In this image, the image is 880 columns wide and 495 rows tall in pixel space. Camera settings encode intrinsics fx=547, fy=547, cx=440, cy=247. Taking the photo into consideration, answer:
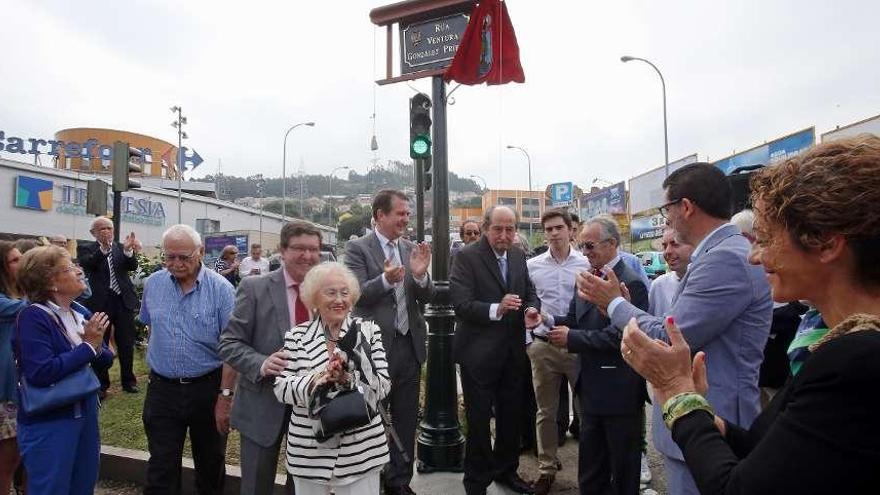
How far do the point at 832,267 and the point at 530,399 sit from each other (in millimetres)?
4566

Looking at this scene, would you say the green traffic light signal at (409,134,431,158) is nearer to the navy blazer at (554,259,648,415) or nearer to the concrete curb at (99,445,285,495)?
the navy blazer at (554,259,648,415)

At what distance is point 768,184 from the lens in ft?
4.84

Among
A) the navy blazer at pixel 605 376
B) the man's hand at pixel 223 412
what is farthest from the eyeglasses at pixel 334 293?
the navy blazer at pixel 605 376

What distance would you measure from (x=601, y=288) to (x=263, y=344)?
211 centimetres

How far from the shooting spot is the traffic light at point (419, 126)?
5262 mm

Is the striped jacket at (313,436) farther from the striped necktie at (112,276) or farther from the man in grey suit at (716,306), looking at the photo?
the striped necktie at (112,276)

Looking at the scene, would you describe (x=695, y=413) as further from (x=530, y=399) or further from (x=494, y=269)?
(x=530, y=399)

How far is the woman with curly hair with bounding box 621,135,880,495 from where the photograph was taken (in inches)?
41.8

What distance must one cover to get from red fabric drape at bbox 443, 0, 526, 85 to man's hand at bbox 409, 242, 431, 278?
1.99m

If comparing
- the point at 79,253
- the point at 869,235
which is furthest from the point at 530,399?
the point at 79,253

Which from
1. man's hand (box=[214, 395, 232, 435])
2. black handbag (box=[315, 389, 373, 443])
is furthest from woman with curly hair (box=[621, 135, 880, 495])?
man's hand (box=[214, 395, 232, 435])

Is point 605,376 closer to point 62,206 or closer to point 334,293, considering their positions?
point 334,293

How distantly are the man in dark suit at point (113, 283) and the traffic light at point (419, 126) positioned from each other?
379 cm

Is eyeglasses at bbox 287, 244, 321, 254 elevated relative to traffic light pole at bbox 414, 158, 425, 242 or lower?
lower
